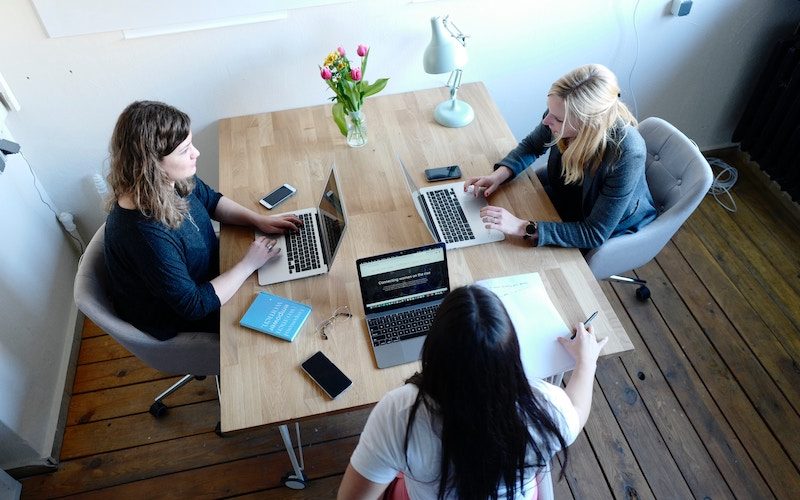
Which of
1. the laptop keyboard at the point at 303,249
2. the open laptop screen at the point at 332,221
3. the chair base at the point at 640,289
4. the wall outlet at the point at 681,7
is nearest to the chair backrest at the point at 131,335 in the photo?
the laptop keyboard at the point at 303,249

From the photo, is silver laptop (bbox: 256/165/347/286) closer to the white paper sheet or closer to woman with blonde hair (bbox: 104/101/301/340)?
woman with blonde hair (bbox: 104/101/301/340)

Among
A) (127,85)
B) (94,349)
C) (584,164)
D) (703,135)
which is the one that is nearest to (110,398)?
(94,349)

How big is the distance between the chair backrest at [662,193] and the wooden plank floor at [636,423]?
24.2 inches

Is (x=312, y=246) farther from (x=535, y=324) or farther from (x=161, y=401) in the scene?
(x=161, y=401)

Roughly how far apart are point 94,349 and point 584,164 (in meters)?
2.20

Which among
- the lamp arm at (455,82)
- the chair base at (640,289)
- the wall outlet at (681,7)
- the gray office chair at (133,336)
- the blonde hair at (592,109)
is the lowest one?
the chair base at (640,289)

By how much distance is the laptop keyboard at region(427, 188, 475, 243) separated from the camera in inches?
73.5

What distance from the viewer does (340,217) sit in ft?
5.89

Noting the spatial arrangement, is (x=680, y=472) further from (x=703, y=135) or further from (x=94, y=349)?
(x=94, y=349)

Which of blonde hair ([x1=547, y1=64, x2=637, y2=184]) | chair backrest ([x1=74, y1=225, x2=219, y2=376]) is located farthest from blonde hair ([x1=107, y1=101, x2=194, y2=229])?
blonde hair ([x1=547, y1=64, x2=637, y2=184])

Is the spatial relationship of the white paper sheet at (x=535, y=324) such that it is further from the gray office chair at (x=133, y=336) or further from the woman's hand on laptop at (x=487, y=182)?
the gray office chair at (x=133, y=336)

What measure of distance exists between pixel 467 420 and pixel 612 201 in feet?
3.33

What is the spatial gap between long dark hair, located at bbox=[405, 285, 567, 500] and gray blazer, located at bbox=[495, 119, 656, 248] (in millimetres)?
781

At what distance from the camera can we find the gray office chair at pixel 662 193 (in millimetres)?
1869
